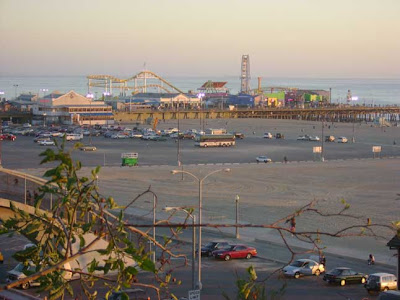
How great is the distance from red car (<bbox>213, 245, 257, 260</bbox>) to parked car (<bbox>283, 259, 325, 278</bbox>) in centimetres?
159

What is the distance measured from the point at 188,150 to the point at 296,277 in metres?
29.8

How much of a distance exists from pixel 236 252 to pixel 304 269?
76.4 inches

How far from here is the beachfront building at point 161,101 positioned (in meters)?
81.1

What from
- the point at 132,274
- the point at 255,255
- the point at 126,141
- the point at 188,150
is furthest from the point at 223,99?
the point at 132,274

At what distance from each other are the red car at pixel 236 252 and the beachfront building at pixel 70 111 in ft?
164

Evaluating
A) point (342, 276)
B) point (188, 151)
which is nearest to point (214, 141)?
point (188, 151)

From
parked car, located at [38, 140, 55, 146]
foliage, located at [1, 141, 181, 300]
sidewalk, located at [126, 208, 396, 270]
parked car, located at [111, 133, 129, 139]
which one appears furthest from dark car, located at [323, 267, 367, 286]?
parked car, located at [111, 133, 129, 139]

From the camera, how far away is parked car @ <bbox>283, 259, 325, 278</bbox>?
48.2 ft

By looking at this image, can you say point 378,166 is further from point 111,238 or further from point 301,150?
point 111,238

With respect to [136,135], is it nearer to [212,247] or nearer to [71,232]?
[212,247]

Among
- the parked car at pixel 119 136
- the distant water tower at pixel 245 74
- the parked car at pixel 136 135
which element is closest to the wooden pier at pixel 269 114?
the parked car at pixel 136 135

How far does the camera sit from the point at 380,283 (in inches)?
523

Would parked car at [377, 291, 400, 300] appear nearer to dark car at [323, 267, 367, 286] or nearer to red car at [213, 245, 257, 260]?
dark car at [323, 267, 367, 286]

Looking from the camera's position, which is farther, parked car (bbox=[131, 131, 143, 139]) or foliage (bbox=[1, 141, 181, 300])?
parked car (bbox=[131, 131, 143, 139])
